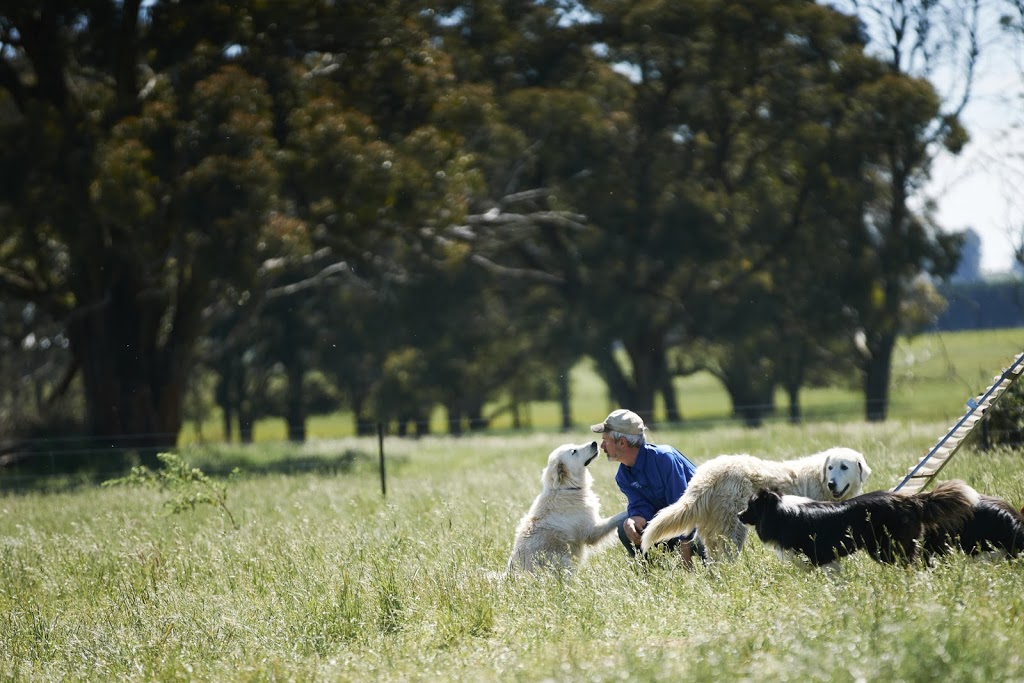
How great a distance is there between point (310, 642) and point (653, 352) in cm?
2856

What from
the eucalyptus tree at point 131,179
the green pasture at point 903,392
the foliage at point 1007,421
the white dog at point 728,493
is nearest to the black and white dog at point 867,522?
the white dog at point 728,493

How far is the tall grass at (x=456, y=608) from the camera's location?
202 inches

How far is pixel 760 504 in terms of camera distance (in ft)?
22.1

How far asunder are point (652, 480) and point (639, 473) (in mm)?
105

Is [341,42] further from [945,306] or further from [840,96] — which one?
[945,306]

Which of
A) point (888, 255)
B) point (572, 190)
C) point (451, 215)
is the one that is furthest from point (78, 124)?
point (888, 255)

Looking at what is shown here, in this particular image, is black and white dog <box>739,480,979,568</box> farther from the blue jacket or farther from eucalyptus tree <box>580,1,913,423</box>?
eucalyptus tree <box>580,1,913,423</box>

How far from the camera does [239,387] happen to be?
143ft

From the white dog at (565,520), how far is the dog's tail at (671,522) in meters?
0.68

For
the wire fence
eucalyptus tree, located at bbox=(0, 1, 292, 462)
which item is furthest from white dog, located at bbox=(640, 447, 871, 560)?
eucalyptus tree, located at bbox=(0, 1, 292, 462)

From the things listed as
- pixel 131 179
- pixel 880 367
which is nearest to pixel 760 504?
pixel 131 179

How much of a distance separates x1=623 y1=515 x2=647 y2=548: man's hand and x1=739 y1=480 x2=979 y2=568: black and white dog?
109cm

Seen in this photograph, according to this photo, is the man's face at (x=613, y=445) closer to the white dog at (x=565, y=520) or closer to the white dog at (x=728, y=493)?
the white dog at (x=565, y=520)

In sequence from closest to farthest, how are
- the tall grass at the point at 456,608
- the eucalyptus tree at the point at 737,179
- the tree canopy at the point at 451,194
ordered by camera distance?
the tall grass at the point at 456,608, the tree canopy at the point at 451,194, the eucalyptus tree at the point at 737,179
